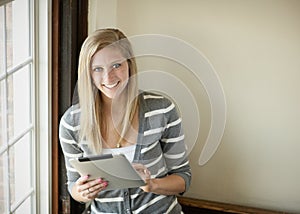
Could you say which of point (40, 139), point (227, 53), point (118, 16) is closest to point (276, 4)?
point (227, 53)

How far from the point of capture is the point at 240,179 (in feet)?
8.73

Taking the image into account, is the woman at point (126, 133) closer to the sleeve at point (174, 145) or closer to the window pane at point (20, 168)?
the sleeve at point (174, 145)

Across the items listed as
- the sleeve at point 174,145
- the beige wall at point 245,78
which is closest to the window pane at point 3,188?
the sleeve at point 174,145

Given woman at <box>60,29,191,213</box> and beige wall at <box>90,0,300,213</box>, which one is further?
beige wall at <box>90,0,300,213</box>

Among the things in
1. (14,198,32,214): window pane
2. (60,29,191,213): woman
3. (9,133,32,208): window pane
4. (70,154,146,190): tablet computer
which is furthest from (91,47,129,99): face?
(14,198,32,214): window pane

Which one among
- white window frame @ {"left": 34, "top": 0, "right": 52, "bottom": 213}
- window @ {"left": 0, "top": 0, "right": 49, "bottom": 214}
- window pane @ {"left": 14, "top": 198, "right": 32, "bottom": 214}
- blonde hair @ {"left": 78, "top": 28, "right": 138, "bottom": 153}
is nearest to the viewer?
blonde hair @ {"left": 78, "top": 28, "right": 138, "bottom": 153}

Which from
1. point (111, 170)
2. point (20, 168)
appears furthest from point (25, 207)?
point (111, 170)

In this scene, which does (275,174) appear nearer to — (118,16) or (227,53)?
(227,53)

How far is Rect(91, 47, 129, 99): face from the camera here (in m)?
2.08

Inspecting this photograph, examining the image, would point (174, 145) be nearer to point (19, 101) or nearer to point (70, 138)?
point (70, 138)

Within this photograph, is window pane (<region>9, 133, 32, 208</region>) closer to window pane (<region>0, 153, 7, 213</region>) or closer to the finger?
window pane (<region>0, 153, 7, 213</region>)

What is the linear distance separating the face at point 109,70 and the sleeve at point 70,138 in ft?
0.53

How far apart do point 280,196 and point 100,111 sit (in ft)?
2.99

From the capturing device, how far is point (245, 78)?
254cm
